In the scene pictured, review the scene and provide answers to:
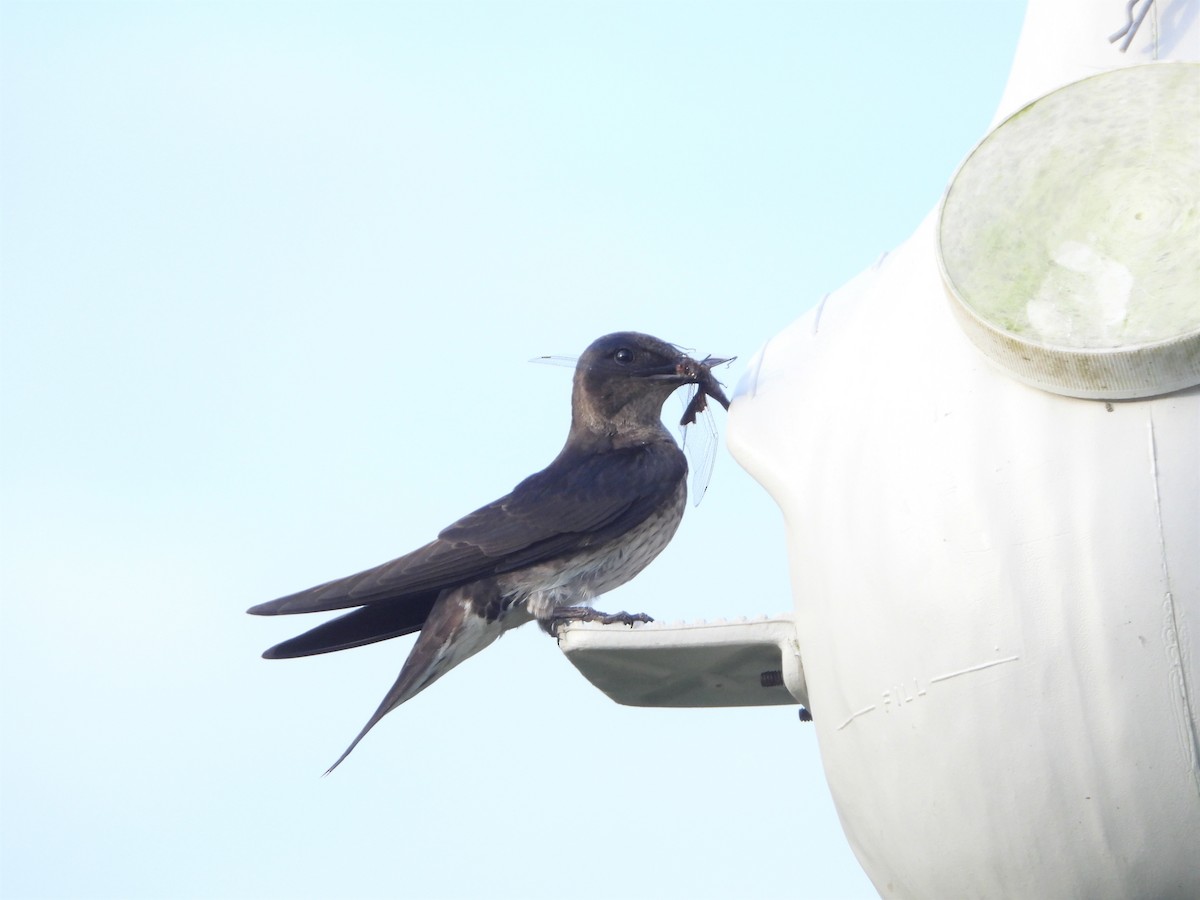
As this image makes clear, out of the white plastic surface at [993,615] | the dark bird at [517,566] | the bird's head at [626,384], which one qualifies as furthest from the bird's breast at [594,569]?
the white plastic surface at [993,615]

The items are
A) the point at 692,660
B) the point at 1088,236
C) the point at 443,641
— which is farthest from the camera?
the point at 443,641

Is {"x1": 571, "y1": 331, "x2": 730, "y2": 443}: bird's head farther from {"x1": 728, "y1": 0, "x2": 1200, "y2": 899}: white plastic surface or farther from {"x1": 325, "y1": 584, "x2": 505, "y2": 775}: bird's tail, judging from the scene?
{"x1": 728, "y1": 0, "x2": 1200, "y2": 899}: white plastic surface

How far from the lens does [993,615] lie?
234 inches

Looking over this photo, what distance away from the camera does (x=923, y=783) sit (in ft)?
20.4

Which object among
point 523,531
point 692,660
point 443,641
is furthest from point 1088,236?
point 443,641

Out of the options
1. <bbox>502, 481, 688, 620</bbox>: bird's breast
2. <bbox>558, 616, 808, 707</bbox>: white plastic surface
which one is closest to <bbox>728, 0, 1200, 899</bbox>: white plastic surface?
<bbox>558, 616, 808, 707</bbox>: white plastic surface

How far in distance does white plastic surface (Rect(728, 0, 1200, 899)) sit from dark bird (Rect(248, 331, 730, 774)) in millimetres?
2141

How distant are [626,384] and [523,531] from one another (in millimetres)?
1048

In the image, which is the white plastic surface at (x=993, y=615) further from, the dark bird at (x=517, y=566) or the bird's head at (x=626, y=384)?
the bird's head at (x=626, y=384)

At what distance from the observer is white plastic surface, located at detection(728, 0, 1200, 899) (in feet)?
19.0

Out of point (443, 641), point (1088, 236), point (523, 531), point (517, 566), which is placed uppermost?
point (1088, 236)

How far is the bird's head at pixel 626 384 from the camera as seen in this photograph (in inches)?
374

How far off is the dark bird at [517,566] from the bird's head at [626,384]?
0.74 ft

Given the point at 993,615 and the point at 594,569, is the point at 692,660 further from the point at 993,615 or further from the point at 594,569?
the point at 594,569
